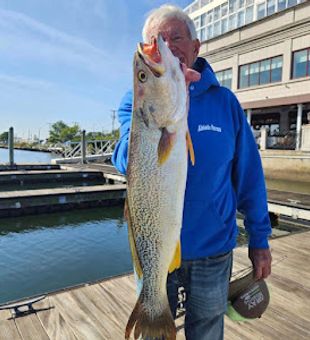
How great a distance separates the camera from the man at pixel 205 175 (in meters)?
1.57

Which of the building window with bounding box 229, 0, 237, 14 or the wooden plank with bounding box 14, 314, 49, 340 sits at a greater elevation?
the building window with bounding box 229, 0, 237, 14

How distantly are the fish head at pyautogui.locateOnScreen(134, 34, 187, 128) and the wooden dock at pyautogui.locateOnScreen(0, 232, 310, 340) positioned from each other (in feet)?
7.43

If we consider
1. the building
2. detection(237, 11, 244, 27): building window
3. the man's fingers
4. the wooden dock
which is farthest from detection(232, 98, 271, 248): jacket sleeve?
detection(237, 11, 244, 27): building window

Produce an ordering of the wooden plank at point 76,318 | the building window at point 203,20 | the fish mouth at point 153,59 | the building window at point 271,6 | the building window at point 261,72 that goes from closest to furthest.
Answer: the fish mouth at point 153,59, the wooden plank at point 76,318, the building window at point 261,72, the building window at point 271,6, the building window at point 203,20

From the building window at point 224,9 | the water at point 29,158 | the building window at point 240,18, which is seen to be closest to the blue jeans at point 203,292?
the water at point 29,158

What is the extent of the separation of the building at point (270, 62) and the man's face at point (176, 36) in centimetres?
2011

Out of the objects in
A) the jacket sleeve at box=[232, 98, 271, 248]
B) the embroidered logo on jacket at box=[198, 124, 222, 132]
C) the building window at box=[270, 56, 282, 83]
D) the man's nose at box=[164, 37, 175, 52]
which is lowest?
the jacket sleeve at box=[232, 98, 271, 248]

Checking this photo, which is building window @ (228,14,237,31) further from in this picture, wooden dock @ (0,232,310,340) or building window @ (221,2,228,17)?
wooden dock @ (0,232,310,340)

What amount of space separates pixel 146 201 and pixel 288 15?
1042 inches

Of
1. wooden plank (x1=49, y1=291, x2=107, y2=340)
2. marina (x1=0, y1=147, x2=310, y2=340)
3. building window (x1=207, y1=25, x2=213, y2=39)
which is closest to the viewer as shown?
wooden plank (x1=49, y1=291, x2=107, y2=340)

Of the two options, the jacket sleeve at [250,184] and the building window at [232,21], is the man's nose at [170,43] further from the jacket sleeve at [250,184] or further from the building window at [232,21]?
the building window at [232,21]

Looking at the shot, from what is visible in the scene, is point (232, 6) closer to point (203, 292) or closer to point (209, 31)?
point (209, 31)

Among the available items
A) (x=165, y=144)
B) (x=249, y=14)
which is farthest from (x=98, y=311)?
(x=249, y=14)

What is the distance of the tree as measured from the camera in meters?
65.2
